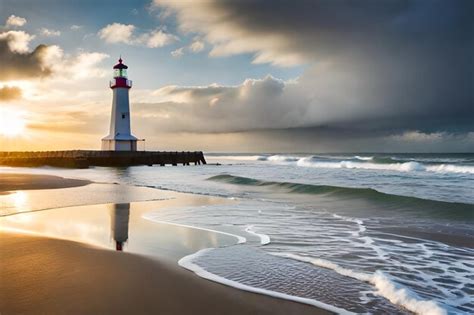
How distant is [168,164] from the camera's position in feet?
164

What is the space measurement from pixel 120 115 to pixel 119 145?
11.2 ft

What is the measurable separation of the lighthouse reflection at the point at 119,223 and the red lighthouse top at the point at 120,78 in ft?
108

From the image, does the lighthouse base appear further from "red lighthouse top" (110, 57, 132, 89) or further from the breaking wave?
the breaking wave

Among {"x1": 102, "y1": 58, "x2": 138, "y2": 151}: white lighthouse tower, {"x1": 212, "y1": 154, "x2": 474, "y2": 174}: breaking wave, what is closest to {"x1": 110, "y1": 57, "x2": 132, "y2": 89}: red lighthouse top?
{"x1": 102, "y1": 58, "x2": 138, "y2": 151}: white lighthouse tower

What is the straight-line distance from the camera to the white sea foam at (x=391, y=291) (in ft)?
11.4

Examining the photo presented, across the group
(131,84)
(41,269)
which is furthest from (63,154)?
(41,269)

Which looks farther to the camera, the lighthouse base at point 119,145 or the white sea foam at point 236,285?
the lighthouse base at point 119,145

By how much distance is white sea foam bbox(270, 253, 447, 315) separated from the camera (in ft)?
11.4

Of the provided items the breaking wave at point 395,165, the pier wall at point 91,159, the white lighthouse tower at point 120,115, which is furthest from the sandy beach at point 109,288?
the white lighthouse tower at point 120,115

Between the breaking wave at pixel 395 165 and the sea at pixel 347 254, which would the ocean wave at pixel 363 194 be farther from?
the breaking wave at pixel 395 165

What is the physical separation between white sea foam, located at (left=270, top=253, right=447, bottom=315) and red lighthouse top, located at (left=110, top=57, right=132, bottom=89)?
39506 millimetres

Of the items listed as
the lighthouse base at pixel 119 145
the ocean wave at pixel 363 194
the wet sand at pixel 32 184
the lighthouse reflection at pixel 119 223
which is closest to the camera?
the lighthouse reflection at pixel 119 223

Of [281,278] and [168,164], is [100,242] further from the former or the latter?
[168,164]

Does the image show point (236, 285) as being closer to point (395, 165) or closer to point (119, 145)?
point (395, 165)
